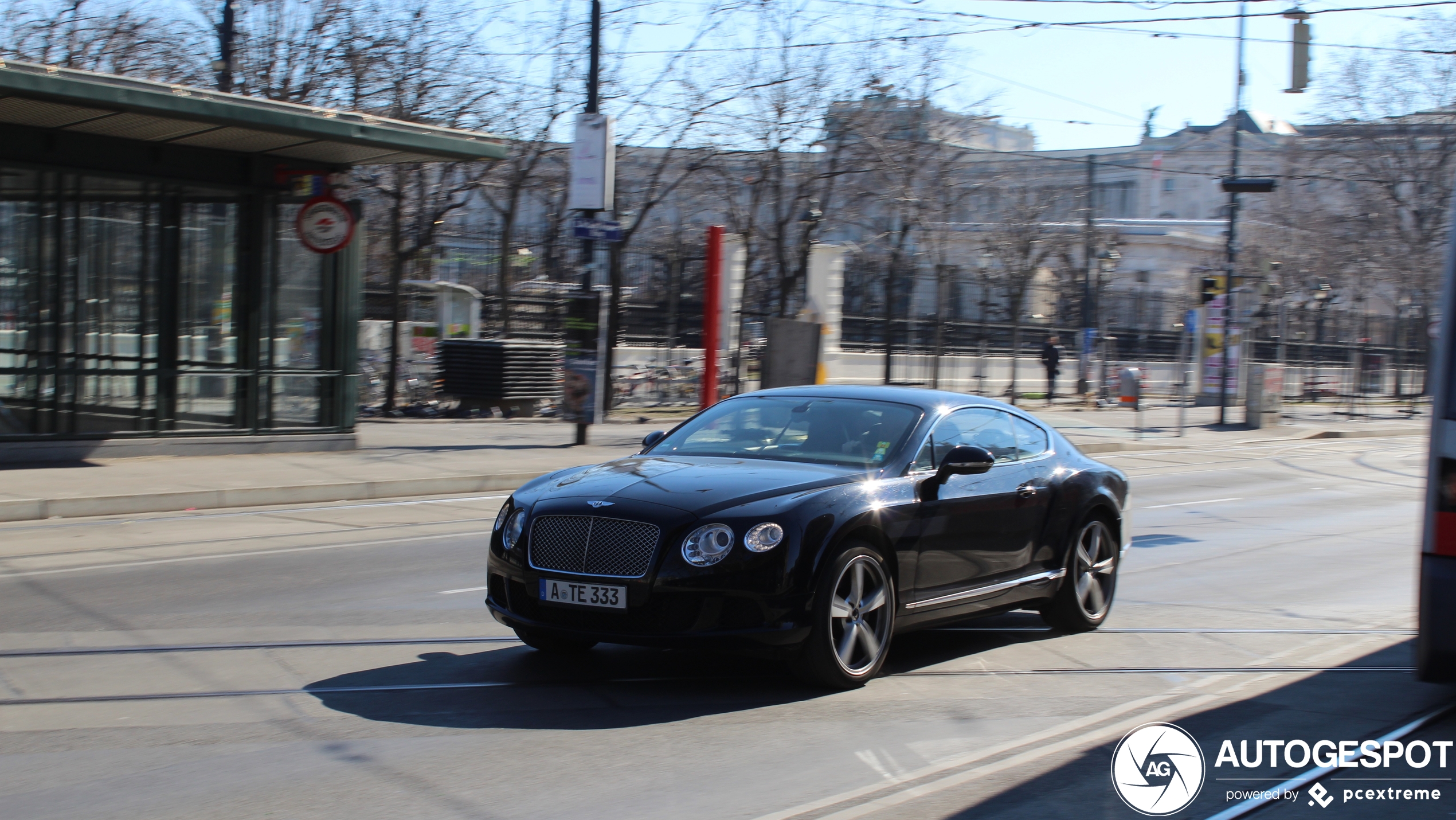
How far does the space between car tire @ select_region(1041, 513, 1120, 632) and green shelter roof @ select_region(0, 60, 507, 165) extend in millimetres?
10606

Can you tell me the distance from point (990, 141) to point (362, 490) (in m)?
68.8

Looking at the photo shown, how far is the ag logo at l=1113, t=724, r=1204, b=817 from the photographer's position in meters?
4.91

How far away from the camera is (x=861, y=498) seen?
21.1ft

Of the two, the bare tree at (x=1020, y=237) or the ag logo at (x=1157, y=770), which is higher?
the bare tree at (x=1020, y=237)

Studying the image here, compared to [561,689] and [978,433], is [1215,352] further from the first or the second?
[561,689]

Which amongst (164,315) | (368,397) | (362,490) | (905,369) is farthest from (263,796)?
(905,369)

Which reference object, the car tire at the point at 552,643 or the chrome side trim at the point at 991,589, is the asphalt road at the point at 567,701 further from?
the chrome side trim at the point at 991,589

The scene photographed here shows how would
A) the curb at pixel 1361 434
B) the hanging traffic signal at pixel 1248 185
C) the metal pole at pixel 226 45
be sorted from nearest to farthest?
1. the metal pole at pixel 226 45
2. the hanging traffic signal at pixel 1248 185
3. the curb at pixel 1361 434

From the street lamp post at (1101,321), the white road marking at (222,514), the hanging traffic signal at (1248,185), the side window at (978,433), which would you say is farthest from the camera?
the street lamp post at (1101,321)

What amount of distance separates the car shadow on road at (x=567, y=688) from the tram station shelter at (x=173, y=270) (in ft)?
31.2

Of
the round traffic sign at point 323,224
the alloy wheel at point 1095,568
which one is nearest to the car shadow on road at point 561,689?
the alloy wheel at point 1095,568

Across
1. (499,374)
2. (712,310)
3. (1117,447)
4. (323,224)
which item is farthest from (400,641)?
(1117,447)

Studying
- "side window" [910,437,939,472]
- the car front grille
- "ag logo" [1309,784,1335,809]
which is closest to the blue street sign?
"side window" [910,437,939,472]

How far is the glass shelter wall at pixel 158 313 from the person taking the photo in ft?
49.9
